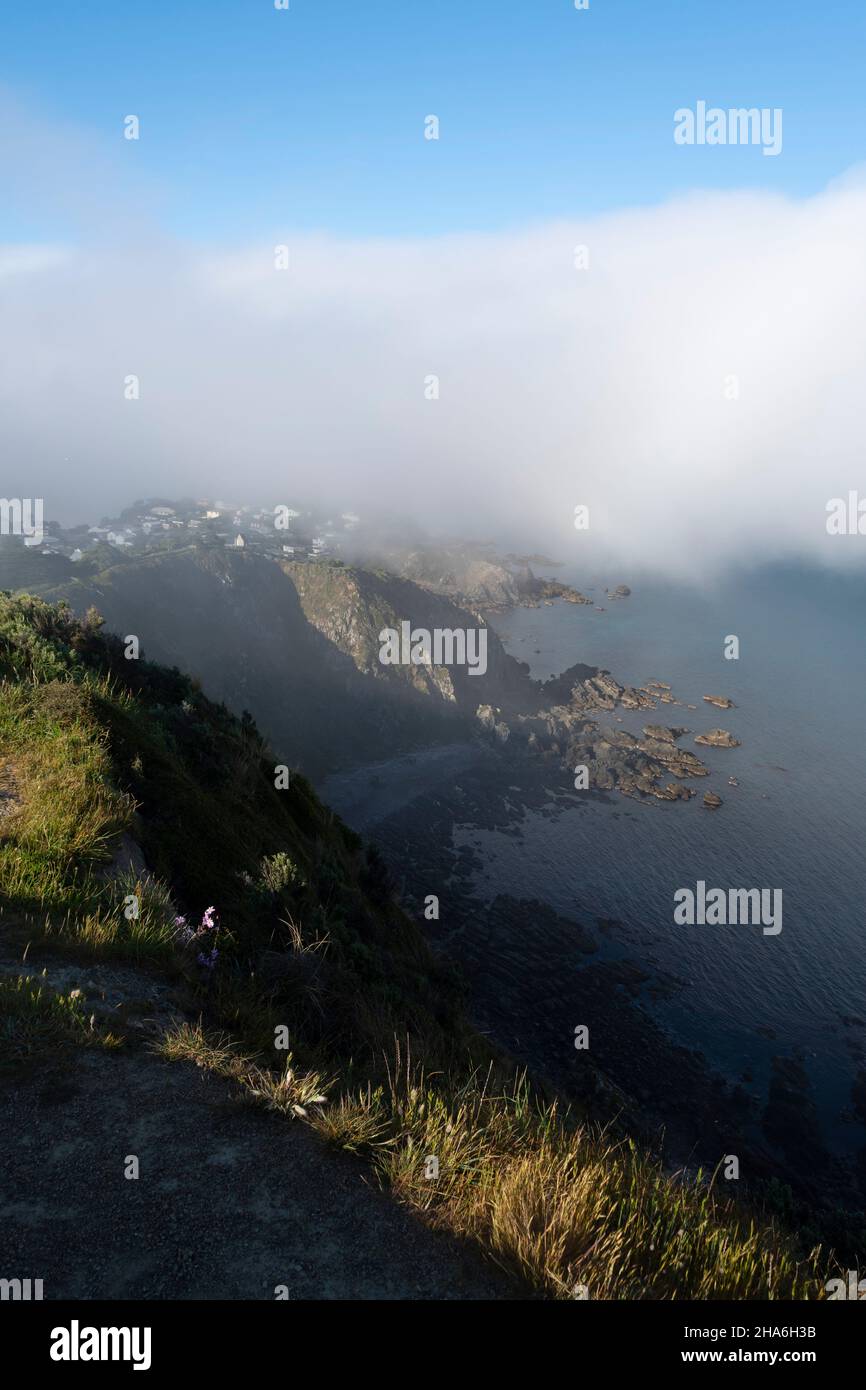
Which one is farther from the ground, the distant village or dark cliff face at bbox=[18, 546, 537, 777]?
the distant village

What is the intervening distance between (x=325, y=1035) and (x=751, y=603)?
217020 mm

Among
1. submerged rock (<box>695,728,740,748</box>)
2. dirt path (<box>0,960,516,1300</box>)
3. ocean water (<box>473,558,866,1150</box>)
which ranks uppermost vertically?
dirt path (<box>0,960,516,1300</box>)

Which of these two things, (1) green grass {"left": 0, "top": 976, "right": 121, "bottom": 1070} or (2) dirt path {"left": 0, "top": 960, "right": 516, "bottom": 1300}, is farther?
(1) green grass {"left": 0, "top": 976, "right": 121, "bottom": 1070}

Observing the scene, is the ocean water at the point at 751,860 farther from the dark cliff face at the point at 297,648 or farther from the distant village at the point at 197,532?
the distant village at the point at 197,532

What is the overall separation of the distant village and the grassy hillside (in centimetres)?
9079

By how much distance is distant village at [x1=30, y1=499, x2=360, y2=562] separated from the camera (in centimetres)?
12108

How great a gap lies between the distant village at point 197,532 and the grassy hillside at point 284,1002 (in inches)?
3574

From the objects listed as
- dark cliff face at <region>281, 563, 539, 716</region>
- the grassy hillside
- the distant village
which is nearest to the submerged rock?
dark cliff face at <region>281, 563, 539, 716</region>

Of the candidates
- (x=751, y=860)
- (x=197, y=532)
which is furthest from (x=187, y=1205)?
(x=197, y=532)

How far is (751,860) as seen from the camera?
Result: 69.4m

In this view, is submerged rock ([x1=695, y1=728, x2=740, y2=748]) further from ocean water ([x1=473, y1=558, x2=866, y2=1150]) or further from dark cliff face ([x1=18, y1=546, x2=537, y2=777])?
dark cliff face ([x1=18, y1=546, x2=537, y2=777])
